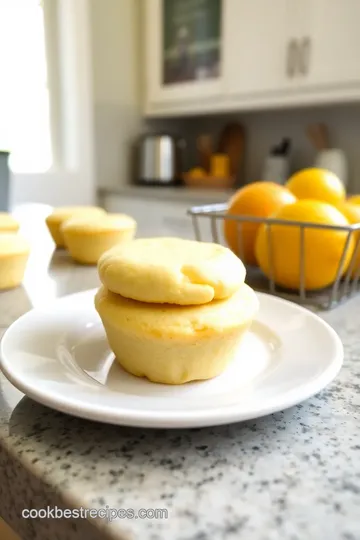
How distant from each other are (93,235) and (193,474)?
1.79 ft

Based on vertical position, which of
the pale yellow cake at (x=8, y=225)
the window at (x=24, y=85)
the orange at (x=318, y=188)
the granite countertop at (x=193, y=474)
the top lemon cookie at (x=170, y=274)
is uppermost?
the window at (x=24, y=85)

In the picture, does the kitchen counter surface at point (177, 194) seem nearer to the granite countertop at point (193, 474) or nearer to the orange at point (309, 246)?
the orange at point (309, 246)

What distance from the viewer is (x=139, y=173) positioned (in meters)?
2.70

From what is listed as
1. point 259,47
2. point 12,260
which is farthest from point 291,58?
point 12,260

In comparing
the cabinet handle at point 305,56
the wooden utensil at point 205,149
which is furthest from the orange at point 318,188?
the wooden utensil at point 205,149

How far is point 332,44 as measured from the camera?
185cm

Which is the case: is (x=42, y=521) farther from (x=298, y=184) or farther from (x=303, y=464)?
(x=298, y=184)

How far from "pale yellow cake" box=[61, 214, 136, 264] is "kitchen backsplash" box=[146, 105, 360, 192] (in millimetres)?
1722

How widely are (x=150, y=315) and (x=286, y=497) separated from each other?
155 mm

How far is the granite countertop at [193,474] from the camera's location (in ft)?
0.80

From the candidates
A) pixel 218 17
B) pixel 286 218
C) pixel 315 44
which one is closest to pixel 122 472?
pixel 286 218

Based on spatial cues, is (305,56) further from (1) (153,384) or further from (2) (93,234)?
(1) (153,384)

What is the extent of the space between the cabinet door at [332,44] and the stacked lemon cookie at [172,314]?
1.72m

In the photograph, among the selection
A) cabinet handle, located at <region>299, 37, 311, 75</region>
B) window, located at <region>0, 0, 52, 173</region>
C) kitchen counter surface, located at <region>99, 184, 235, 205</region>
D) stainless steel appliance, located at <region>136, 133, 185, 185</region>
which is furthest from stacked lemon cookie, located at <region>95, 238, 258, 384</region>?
stainless steel appliance, located at <region>136, 133, 185, 185</region>
